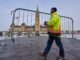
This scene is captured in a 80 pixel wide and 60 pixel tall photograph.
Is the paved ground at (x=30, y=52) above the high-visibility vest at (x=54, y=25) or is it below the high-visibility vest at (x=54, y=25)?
below

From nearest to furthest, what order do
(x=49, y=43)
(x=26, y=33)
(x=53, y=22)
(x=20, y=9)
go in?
(x=53, y=22) < (x=49, y=43) < (x=20, y=9) < (x=26, y=33)

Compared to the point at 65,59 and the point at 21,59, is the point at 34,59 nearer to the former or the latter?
the point at 21,59

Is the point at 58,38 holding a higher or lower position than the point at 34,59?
higher

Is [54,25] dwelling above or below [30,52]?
above

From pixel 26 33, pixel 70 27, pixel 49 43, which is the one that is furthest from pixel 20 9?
pixel 26 33

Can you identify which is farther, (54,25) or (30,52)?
(30,52)

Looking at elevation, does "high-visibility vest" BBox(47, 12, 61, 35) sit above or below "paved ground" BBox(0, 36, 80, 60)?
above

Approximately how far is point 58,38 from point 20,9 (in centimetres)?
1567

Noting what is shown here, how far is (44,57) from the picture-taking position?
9.41 meters

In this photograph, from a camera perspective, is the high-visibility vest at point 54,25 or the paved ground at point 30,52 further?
the paved ground at point 30,52

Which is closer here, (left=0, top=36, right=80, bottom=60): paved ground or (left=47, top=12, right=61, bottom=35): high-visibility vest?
(left=47, top=12, right=61, bottom=35): high-visibility vest

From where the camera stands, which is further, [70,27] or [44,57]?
[70,27]

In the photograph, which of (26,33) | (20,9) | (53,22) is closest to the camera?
(53,22)

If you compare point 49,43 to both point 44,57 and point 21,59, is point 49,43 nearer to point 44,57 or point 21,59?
point 44,57
